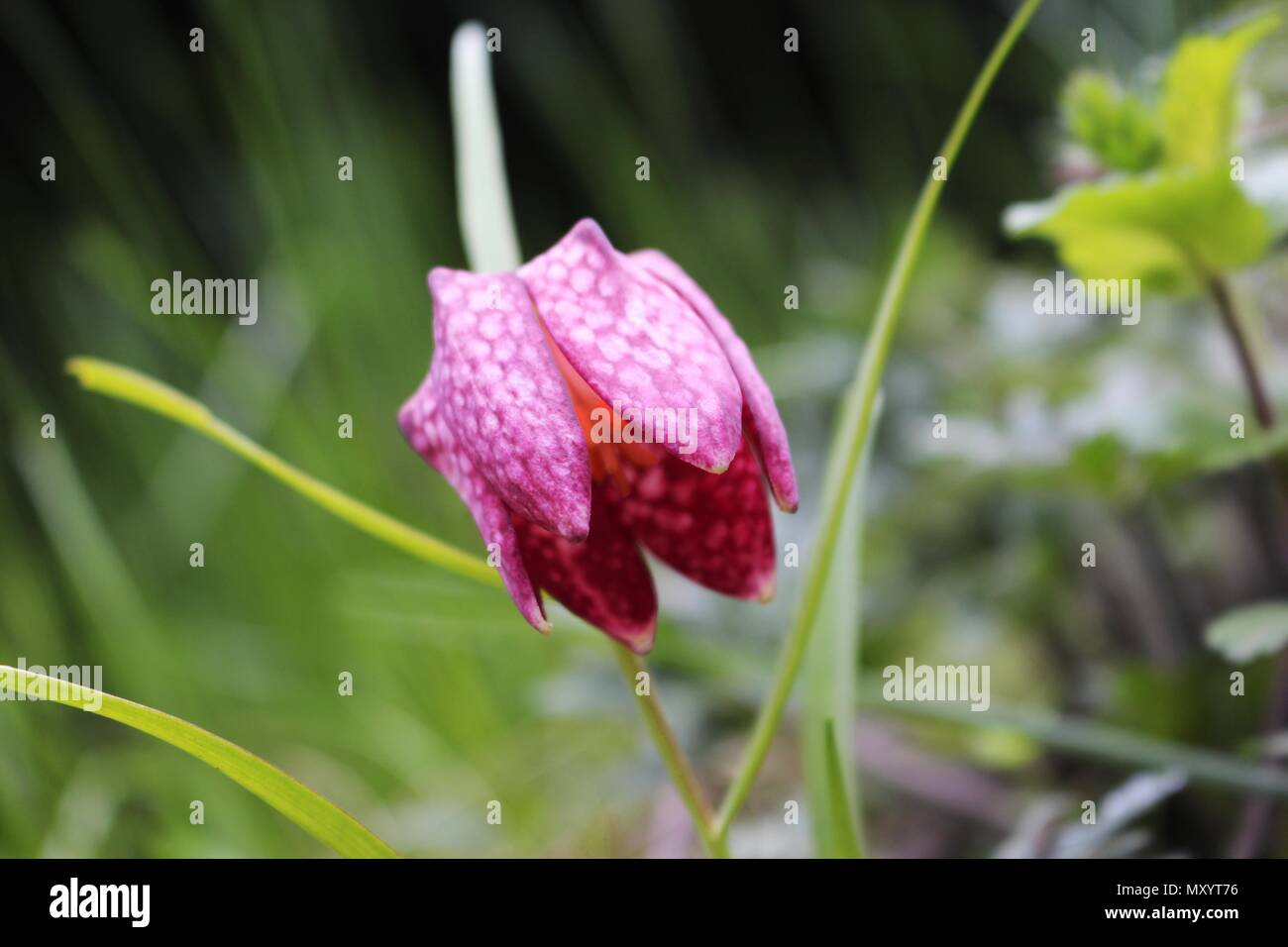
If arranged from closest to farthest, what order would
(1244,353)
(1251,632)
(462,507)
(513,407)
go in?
(513,407) < (1251,632) < (1244,353) < (462,507)

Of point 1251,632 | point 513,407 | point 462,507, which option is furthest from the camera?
point 462,507

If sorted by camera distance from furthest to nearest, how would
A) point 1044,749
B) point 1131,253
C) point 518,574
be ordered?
point 1044,749, point 1131,253, point 518,574

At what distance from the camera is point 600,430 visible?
0.47m

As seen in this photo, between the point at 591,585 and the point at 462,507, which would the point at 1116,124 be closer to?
the point at 591,585

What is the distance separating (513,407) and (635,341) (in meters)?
0.05

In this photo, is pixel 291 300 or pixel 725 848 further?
pixel 291 300

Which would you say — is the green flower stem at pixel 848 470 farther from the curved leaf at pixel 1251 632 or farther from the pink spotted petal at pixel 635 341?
the curved leaf at pixel 1251 632

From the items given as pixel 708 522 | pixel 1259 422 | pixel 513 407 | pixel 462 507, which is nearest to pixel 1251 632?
pixel 1259 422

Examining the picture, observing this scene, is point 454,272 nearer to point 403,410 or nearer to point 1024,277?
point 403,410

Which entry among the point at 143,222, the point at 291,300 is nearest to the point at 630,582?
the point at 291,300

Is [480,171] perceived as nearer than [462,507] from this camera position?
Yes

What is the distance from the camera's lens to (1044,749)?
30.4 inches

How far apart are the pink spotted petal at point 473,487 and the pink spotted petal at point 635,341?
58 mm
